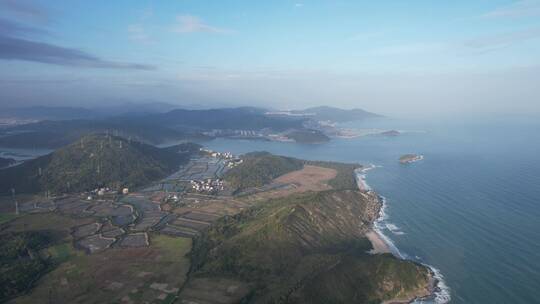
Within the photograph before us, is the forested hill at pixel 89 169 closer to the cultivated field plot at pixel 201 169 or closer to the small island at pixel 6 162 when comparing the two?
the cultivated field plot at pixel 201 169

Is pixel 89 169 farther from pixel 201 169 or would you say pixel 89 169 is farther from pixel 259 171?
pixel 259 171

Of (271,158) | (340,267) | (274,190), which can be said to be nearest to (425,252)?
(340,267)

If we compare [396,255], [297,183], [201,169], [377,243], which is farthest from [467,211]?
[201,169]

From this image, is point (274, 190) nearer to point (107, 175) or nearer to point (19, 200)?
point (107, 175)

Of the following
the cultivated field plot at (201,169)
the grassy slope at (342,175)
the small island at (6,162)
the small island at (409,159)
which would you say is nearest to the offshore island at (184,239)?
the grassy slope at (342,175)

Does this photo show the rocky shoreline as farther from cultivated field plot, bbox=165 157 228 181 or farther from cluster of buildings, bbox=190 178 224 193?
cultivated field plot, bbox=165 157 228 181

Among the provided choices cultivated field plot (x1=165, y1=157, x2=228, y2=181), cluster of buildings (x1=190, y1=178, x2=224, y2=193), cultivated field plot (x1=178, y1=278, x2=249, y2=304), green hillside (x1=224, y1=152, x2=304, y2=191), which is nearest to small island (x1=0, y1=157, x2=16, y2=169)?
cultivated field plot (x1=165, y1=157, x2=228, y2=181)
